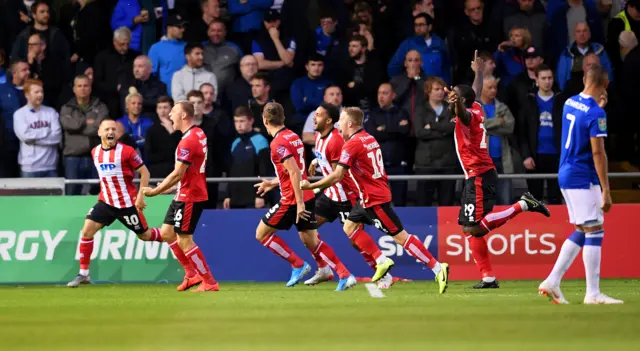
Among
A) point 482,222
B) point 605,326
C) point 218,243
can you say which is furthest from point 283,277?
point 605,326

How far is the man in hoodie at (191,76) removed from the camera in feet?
63.1

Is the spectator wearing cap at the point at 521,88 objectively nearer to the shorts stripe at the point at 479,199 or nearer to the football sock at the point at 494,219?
the football sock at the point at 494,219

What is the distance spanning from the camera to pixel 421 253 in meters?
13.9

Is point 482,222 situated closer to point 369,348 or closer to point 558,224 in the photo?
point 558,224

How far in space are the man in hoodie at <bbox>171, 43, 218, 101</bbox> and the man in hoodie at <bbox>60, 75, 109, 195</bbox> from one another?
1.27m

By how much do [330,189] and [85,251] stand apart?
3.64 m

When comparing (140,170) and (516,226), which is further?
(516,226)

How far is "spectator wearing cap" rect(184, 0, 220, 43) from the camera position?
2027 cm

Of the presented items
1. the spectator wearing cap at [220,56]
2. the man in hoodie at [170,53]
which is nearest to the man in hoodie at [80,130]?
the man in hoodie at [170,53]

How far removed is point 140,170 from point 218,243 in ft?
6.62

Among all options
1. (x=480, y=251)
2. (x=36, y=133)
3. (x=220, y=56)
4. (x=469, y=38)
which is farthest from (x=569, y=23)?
(x=36, y=133)

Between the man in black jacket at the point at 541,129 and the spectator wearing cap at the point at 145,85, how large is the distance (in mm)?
6031

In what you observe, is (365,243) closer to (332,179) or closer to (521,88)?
(332,179)

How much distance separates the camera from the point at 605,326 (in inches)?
367
